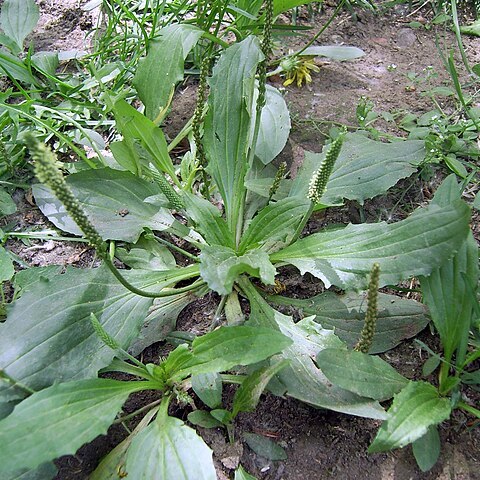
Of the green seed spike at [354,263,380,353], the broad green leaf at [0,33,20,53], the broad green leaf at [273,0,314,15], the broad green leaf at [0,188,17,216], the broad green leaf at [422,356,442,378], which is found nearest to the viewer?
the green seed spike at [354,263,380,353]

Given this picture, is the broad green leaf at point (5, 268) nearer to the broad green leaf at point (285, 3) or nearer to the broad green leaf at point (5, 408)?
the broad green leaf at point (5, 408)

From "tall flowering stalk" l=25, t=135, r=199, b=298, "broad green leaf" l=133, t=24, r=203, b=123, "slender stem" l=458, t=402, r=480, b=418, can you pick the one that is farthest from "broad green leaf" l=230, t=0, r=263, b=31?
"slender stem" l=458, t=402, r=480, b=418

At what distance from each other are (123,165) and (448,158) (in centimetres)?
154

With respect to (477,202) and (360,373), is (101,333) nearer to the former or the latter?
(360,373)

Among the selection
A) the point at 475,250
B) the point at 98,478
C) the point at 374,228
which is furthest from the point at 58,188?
the point at 475,250

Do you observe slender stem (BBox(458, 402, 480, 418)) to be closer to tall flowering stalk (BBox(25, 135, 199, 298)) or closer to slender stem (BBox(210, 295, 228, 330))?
slender stem (BBox(210, 295, 228, 330))

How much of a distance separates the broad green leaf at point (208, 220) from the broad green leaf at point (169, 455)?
2.48 ft

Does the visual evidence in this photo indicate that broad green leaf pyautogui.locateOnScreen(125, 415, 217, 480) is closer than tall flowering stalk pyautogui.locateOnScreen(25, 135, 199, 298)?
No

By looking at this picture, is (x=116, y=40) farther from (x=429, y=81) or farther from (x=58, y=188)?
(x=58, y=188)

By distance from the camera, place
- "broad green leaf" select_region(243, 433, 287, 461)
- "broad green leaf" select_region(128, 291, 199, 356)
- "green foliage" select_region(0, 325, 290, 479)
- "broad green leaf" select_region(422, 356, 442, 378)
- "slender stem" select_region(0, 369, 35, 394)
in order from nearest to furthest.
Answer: "green foliage" select_region(0, 325, 290, 479) < "slender stem" select_region(0, 369, 35, 394) < "broad green leaf" select_region(243, 433, 287, 461) < "broad green leaf" select_region(422, 356, 442, 378) < "broad green leaf" select_region(128, 291, 199, 356)

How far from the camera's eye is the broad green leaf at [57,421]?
1.42m

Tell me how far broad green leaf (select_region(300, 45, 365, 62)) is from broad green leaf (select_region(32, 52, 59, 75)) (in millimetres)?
1426

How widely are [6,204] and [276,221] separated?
1.30 meters

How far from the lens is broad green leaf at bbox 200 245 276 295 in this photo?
173 cm
